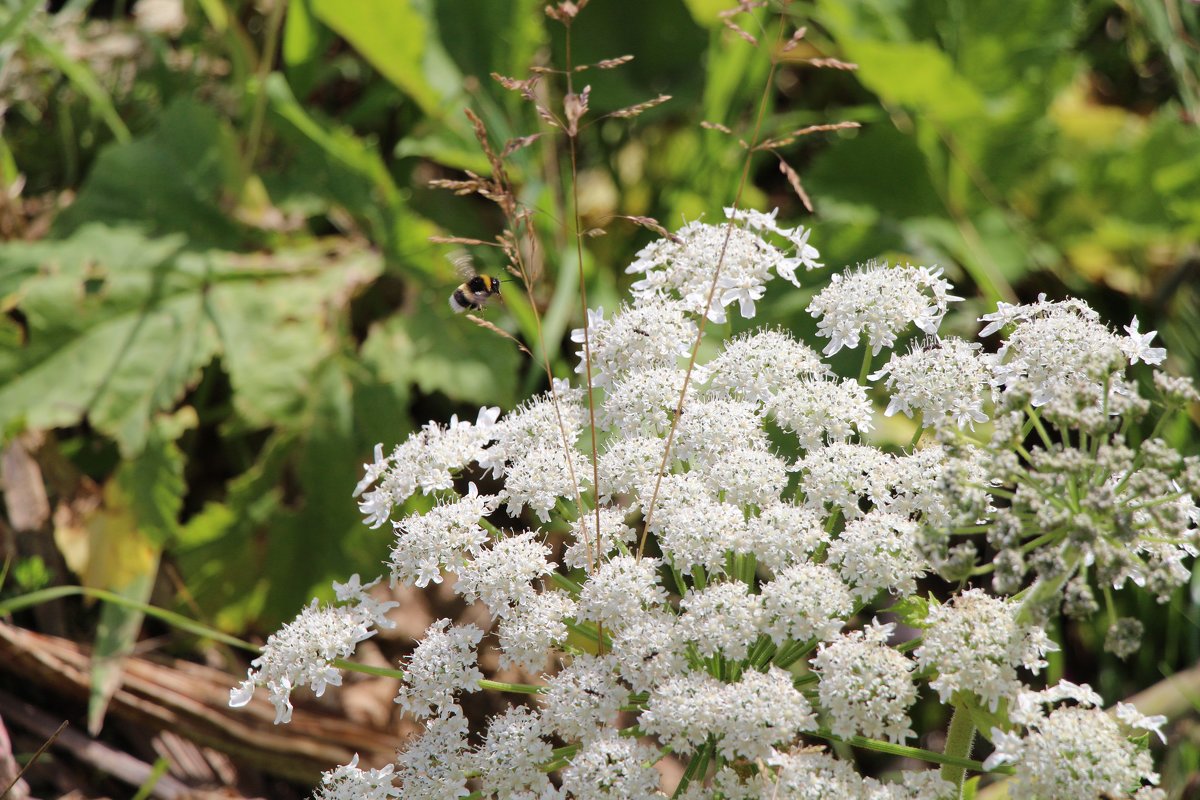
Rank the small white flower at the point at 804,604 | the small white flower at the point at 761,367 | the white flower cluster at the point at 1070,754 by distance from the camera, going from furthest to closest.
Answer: the small white flower at the point at 761,367 → the small white flower at the point at 804,604 → the white flower cluster at the point at 1070,754

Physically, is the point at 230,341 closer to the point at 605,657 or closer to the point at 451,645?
the point at 451,645

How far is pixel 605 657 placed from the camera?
8.48ft

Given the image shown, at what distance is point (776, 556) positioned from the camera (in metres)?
2.60

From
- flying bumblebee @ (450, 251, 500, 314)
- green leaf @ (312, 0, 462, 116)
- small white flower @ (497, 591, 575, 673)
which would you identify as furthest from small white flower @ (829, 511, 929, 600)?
green leaf @ (312, 0, 462, 116)

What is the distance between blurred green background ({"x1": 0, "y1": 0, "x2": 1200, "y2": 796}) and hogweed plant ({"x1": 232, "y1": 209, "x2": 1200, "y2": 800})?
1.24 metres

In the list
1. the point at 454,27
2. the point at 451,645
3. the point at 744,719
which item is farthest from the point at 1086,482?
the point at 454,27

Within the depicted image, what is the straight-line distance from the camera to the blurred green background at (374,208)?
15.2ft

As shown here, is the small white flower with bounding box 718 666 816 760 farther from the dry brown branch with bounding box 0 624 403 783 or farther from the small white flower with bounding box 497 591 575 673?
the dry brown branch with bounding box 0 624 403 783

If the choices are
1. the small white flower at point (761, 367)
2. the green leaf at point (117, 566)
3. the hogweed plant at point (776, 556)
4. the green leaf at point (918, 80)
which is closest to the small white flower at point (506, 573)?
the hogweed plant at point (776, 556)

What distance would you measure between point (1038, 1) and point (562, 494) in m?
4.03

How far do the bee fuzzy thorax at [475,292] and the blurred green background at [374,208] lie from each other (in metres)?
1.01

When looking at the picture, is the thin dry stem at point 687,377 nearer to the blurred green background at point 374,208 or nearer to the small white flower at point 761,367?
the small white flower at point 761,367

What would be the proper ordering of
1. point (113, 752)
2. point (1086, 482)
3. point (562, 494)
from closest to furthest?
point (1086, 482) → point (562, 494) → point (113, 752)

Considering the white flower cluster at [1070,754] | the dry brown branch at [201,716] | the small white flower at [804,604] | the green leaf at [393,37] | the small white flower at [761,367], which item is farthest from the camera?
the green leaf at [393,37]
